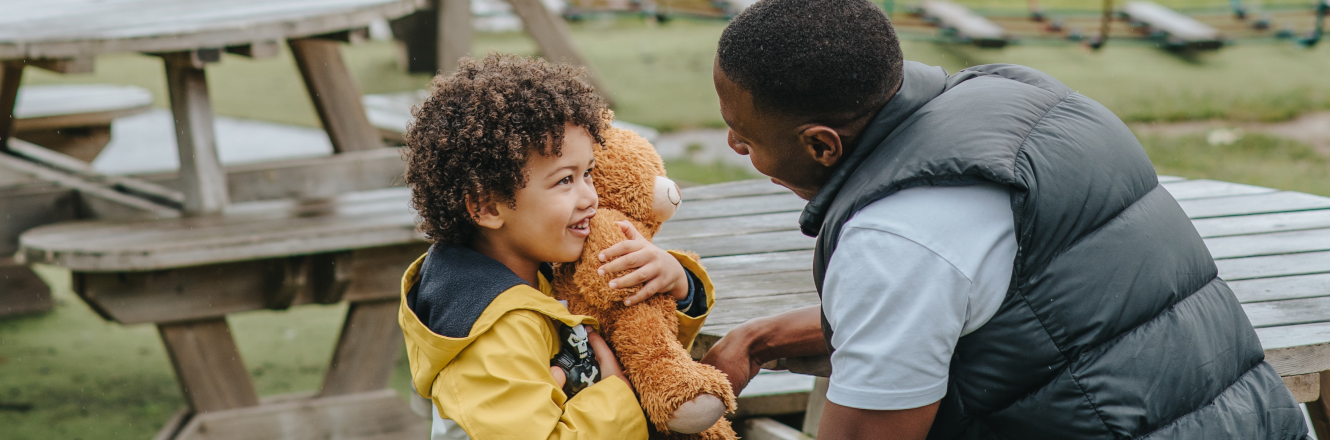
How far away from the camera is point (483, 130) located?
1571 mm

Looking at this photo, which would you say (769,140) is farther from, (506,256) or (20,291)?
(20,291)

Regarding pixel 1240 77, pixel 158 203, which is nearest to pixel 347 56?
pixel 158 203

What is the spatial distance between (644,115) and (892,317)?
650 cm

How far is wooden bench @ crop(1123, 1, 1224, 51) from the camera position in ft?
27.1

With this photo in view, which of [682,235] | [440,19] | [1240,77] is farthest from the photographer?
[1240,77]

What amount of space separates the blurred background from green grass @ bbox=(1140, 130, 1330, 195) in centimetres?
2

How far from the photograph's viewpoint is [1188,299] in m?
1.43

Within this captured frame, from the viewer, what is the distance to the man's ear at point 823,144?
1.40m

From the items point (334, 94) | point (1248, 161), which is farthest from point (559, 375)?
point (1248, 161)

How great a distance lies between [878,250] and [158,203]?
3.25 m

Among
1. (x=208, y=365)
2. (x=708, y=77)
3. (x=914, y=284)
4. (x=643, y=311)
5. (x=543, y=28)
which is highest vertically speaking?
(x=914, y=284)

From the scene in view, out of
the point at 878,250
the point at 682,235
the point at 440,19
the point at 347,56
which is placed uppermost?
the point at 878,250

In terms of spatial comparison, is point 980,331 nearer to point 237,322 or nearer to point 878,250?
point 878,250

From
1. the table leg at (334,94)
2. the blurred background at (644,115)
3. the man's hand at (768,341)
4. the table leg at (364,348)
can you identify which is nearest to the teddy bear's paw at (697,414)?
the man's hand at (768,341)
